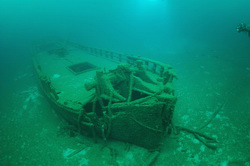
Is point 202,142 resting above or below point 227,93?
below

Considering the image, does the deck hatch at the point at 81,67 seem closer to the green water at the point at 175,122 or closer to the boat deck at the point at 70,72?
the boat deck at the point at 70,72

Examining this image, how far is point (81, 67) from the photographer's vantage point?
8.35m

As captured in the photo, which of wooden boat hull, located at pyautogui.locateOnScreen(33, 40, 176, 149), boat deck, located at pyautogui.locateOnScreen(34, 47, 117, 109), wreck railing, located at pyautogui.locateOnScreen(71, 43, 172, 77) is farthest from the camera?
wreck railing, located at pyautogui.locateOnScreen(71, 43, 172, 77)

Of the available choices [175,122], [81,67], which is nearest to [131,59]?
[81,67]

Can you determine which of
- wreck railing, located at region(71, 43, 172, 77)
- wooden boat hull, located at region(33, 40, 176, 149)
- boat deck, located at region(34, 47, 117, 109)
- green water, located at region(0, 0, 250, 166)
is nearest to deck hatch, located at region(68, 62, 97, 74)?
boat deck, located at region(34, 47, 117, 109)

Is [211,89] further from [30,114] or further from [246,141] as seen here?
[30,114]

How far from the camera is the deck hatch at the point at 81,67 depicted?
7.82 metres

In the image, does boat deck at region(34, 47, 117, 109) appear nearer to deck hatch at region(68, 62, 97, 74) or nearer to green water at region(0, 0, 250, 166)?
deck hatch at region(68, 62, 97, 74)

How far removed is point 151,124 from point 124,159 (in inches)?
64.8

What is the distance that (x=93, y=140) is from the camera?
197 inches

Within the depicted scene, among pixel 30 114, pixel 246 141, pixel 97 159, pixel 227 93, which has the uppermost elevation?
pixel 227 93

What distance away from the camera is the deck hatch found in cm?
782

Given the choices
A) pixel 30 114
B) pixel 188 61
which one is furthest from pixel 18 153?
pixel 188 61

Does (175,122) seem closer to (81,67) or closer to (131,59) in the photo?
(131,59)
